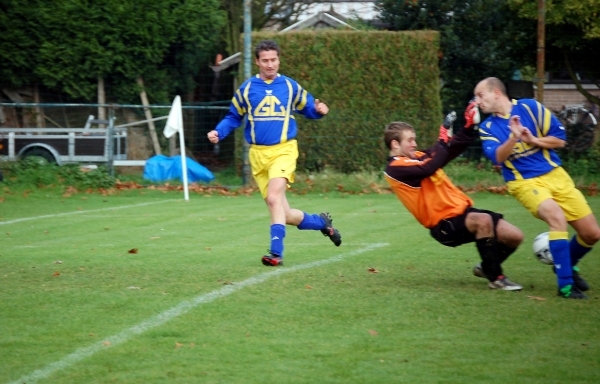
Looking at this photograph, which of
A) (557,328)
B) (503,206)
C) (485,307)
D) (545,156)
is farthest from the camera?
(503,206)

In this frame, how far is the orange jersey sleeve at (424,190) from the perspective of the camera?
23.1ft

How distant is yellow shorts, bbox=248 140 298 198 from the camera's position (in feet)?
28.0

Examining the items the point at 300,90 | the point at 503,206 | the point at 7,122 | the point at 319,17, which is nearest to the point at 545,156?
the point at 300,90

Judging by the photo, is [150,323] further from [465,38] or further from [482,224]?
[465,38]

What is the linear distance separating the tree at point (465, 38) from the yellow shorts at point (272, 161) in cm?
1417

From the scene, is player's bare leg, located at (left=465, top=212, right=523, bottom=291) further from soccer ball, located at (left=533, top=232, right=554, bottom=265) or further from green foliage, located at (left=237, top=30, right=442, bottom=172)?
green foliage, located at (left=237, top=30, right=442, bottom=172)

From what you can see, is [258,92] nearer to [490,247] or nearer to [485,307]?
[490,247]

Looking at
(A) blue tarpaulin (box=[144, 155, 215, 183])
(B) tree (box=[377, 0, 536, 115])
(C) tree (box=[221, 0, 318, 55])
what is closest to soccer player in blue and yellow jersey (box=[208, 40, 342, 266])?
(A) blue tarpaulin (box=[144, 155, 215, 183])

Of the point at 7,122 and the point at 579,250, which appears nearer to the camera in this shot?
the point at 579,250

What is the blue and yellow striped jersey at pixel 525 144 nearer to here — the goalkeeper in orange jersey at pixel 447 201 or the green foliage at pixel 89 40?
the goalkeeper in orange jersey at pixel 447 201

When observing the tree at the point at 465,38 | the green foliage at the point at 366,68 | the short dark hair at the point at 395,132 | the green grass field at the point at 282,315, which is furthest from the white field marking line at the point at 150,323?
the tree at the point at 465,38

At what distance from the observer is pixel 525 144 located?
22.1 feet

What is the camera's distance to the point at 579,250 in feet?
23.1

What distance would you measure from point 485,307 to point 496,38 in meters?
17.1
